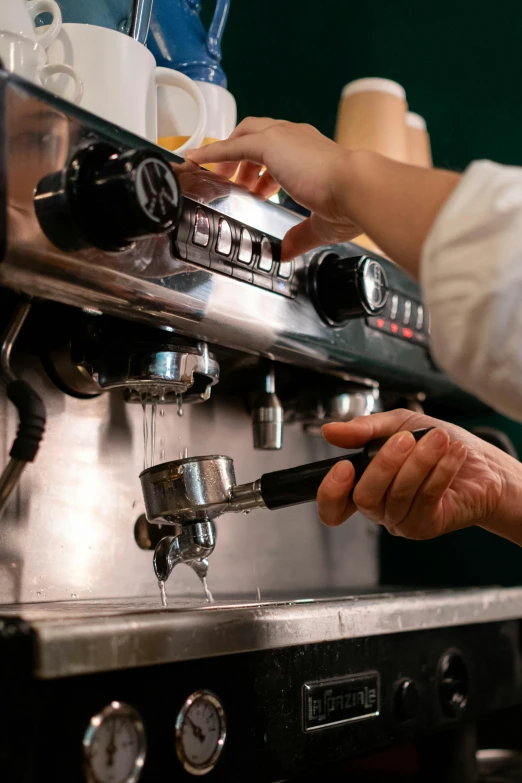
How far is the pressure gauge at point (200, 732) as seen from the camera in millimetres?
479

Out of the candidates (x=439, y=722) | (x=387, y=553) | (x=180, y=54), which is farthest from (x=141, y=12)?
(x=387, y=553)

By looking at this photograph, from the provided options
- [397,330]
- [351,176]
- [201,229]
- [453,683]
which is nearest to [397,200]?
[351,176]

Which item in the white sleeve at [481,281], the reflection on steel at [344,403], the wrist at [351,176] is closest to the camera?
the white sleeve at [481,281]

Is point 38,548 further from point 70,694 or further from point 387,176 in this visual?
point 387,176

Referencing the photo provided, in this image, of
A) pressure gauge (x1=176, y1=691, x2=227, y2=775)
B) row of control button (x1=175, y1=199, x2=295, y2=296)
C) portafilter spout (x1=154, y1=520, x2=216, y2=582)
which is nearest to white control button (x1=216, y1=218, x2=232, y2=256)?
row of control button (x1=175, y1=199, x2=295, y2=296)

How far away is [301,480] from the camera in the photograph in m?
0.57

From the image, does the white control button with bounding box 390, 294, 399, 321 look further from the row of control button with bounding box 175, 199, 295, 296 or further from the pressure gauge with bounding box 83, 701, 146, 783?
the pressure gauge with bounding box 83, 701, 146, 783

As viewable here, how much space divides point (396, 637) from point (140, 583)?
246 millimetres

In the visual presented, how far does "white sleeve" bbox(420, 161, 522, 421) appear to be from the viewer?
1.28ft

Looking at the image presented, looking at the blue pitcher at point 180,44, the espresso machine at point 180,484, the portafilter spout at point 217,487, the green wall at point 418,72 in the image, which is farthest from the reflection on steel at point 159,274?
the green wall at point 418,72

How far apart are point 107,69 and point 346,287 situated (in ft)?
0.84

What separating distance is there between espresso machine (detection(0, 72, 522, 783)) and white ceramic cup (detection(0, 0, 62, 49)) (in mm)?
115

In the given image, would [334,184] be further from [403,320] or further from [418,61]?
[418,61]

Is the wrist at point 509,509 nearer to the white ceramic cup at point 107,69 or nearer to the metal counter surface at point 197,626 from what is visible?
the metal counter surface at point 197,626
